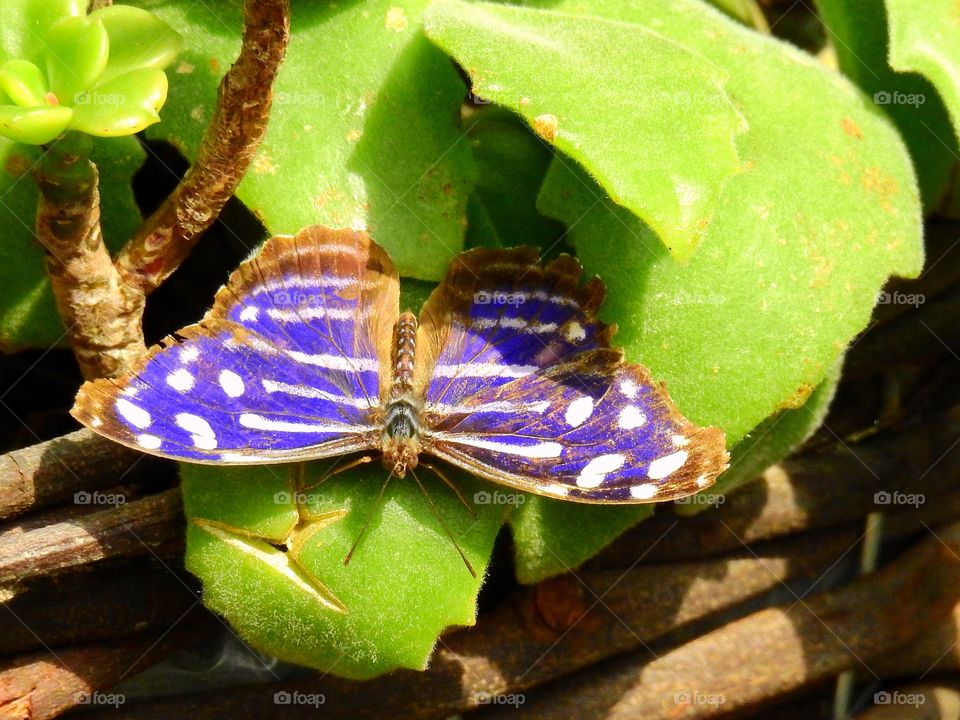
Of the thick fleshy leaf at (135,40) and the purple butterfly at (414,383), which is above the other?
the thick fleshy leaf at (135,40)

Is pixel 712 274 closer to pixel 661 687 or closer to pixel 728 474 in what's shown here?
pixel 728 474

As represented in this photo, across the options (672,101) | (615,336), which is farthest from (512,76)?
(615,336)

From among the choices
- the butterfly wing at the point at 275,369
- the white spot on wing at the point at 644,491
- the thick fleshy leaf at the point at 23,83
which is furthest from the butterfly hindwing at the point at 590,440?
the thick fleshy leaf at the point at 23,83

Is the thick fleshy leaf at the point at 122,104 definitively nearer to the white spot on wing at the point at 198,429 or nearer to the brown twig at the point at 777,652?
the white spot on wing at the point at 198,429

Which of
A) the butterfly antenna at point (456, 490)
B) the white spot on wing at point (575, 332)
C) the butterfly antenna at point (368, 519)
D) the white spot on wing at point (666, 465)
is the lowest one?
the butterfly antenna at point (368, 519)

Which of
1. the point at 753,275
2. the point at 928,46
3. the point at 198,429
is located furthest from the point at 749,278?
the point at 198,429

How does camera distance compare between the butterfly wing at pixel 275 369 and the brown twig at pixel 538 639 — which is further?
the brown twig at pixel 538 639
